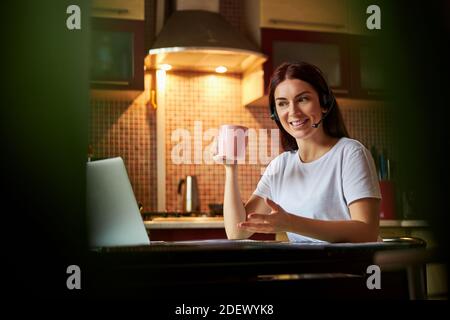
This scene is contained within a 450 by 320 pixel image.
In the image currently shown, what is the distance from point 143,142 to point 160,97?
28cm

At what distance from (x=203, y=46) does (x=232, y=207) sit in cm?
87

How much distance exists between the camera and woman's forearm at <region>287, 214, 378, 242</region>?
2.00 feet

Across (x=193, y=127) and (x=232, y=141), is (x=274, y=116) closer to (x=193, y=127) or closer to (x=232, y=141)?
(x=232, y=141)

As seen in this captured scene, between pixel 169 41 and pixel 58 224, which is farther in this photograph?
pixel 169 41

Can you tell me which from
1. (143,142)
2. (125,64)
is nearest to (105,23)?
(125,64)

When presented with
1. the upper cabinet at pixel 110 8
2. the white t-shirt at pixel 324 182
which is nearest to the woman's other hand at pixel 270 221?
the white t-shirt at pixel 324 182

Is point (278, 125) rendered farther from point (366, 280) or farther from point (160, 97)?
point (160, 97)

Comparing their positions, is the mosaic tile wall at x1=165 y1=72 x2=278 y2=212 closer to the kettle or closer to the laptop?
the kettle

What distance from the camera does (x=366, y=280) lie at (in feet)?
1.84

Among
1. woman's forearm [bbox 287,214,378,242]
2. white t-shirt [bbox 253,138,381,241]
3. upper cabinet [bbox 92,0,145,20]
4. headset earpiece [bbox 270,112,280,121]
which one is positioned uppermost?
upper cabinet [bbox 92,0,145,20]

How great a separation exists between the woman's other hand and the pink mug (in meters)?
0.13

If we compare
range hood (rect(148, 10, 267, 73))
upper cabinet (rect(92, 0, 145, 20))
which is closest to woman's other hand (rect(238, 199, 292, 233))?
upper cabinet (rect(92, 0, 145, 20))

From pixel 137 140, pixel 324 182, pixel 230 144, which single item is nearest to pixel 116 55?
pixel 137 140

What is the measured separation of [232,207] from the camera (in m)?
0.77
